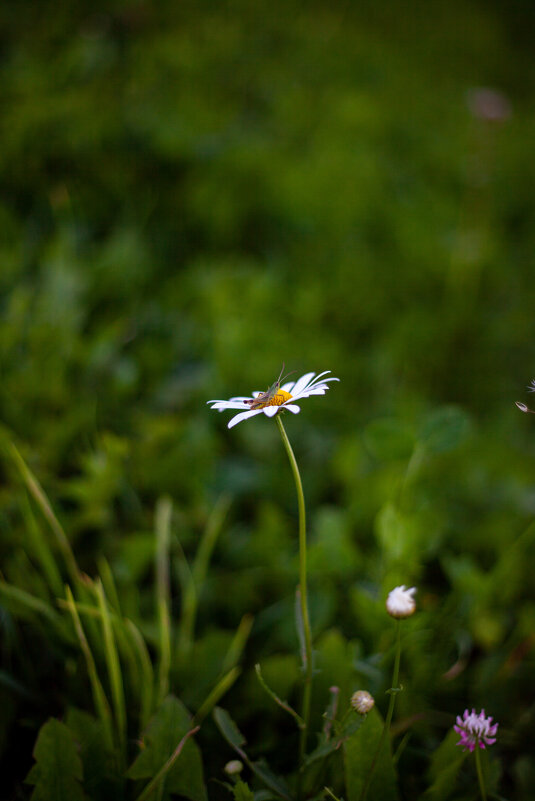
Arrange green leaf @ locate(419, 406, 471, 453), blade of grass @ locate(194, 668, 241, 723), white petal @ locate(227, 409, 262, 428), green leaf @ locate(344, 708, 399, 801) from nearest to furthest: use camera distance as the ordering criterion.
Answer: white petal @ locate(227, 409, 262, 428) < green leaf @ locate(344, 708, 399, 801) < blade of grass @ locate(194, 668, 241, 723) < green leaf @ locate(419, 406, 471, 453)

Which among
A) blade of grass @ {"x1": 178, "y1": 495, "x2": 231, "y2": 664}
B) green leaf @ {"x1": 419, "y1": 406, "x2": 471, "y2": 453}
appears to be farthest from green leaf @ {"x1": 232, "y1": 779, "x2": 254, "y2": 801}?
green leaf @ {"x1": 419, "y1": 406, "x2": 471, "y2": 453}

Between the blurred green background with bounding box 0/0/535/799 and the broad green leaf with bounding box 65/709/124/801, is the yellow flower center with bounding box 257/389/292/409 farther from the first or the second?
the broad green leaf with bounding box 65/709/124/801

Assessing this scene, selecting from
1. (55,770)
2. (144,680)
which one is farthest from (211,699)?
(55,770)

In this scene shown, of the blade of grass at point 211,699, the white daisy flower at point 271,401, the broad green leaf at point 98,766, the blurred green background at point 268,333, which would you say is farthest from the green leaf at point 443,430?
the broad green leaf at point 98,766

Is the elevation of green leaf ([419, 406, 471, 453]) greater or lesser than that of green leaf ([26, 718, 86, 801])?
greater

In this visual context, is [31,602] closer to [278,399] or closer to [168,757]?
[168,757]

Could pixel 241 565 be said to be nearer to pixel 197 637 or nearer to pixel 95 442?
pixel 197 637

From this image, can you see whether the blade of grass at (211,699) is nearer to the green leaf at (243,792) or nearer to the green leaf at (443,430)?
the green leaf at (243,792)

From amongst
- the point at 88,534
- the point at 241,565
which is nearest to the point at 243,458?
the point at 241,565
